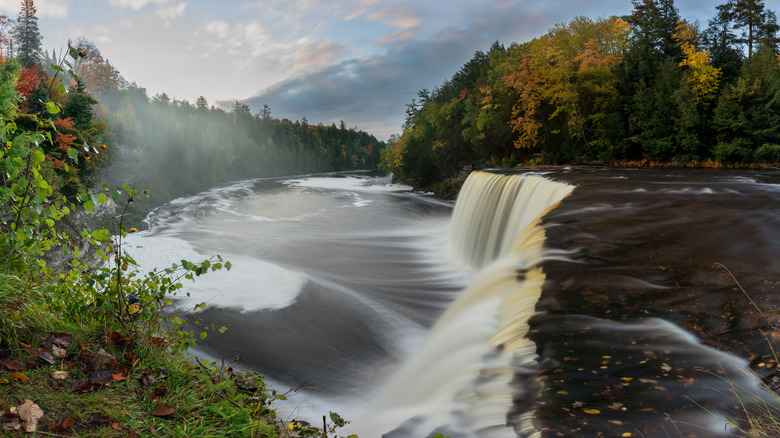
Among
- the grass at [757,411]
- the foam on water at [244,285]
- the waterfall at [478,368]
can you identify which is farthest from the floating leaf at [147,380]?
the foam on water at [244,285]

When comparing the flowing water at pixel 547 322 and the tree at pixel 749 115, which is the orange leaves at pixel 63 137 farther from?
the tree at pixel 749 115

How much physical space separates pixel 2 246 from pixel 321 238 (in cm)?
1771

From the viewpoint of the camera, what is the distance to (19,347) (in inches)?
121

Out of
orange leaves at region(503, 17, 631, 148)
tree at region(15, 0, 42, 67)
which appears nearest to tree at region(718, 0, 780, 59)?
orange leaves at region(503, 17, 631, 148)

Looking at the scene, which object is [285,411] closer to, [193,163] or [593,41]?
[593,41]

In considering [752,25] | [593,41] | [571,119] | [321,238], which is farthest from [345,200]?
[752,25]

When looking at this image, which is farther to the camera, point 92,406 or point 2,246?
point 2,246

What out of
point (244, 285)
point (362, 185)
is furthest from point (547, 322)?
point (362, 185)

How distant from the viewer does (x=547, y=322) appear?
12.7 ft

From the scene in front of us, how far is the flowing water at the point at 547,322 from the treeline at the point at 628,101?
16557mm

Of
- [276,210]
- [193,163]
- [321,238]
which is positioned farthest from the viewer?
[193,163]

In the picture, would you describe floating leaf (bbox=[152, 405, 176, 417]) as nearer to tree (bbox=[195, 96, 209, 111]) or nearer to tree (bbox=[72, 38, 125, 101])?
tree (bbox=[72, 38, 125, 101])

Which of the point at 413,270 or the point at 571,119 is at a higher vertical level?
the point at 571,119

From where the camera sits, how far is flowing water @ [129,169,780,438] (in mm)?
A: 2898
